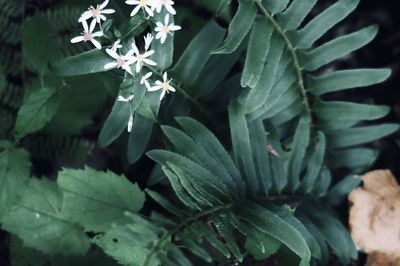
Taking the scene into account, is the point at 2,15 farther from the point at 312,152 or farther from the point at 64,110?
the point at 312,152

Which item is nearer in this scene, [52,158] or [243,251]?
[243,251]

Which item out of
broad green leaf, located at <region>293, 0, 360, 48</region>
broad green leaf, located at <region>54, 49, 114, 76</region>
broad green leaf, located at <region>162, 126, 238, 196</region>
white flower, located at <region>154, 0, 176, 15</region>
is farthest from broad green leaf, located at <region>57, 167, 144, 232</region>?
broad green leaf, located at <region>293, 0, 360, 48</region>

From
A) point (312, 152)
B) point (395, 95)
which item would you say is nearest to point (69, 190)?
point (312, 152)

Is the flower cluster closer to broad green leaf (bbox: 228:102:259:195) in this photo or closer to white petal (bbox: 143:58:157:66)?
white petal (bbox: 143:58:157:66)

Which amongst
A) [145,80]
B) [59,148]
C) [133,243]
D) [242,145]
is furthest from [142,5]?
[59,148]

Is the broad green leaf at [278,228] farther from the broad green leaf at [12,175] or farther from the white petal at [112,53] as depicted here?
the broad green leaf at [12,175]

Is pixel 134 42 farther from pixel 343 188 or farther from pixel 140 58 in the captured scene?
pixel 343 188
